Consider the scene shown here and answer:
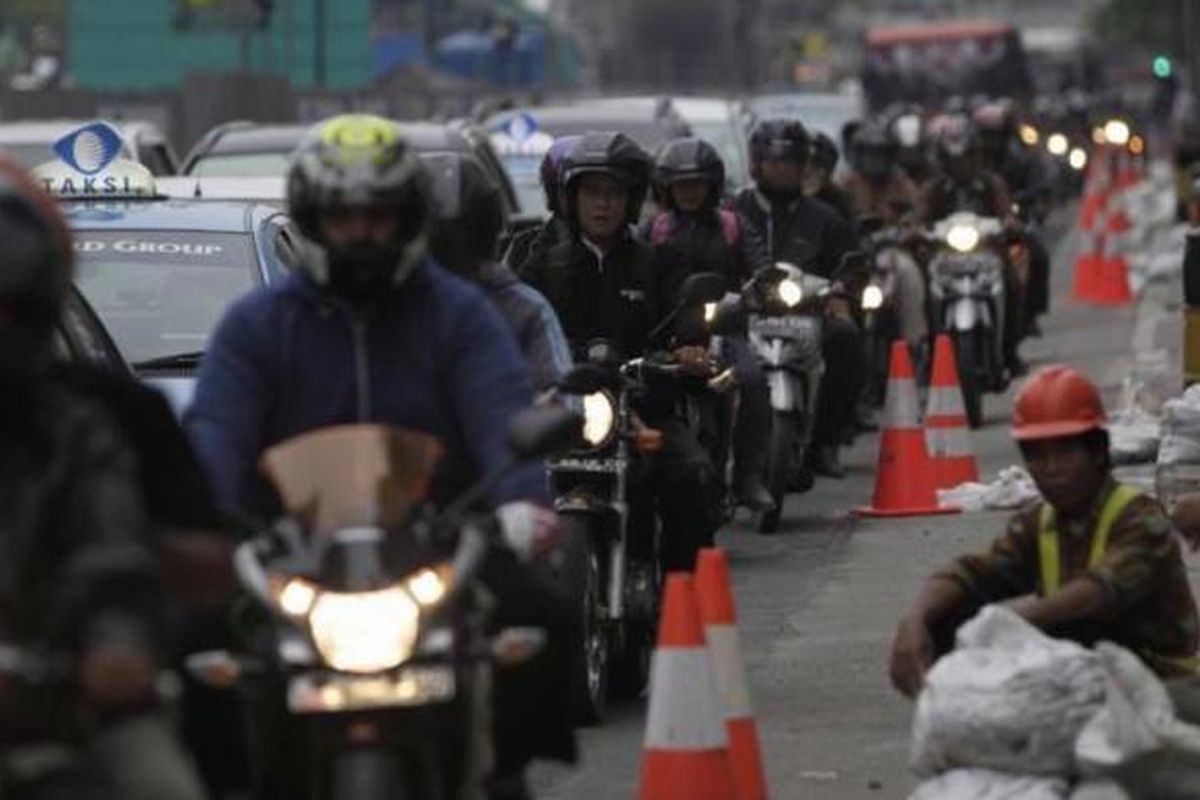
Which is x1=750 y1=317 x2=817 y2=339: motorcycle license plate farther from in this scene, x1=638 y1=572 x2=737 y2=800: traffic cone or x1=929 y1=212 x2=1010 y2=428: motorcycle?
x1=638 y1=572 x2=737 y2=800: traffic cone

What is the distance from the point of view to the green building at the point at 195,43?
229 feet

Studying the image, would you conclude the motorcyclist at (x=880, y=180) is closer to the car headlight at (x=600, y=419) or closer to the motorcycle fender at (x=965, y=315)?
the motorcycle fender at (x=965, y=315)

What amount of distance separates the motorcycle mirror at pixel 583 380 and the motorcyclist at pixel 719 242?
4924 millimetres

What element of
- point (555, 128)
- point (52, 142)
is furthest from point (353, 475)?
point (555, 128)

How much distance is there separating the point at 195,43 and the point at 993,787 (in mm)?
66536

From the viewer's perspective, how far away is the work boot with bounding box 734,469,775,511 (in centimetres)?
1739

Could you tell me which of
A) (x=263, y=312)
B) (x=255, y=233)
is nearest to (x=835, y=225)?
(x=255, y=233)

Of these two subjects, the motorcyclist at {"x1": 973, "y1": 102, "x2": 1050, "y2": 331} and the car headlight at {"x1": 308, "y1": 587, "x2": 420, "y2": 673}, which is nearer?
the car headlight at {"x1": 308, "y1": 587, "x2": 420, "y2": 673}

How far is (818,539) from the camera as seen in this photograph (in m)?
18.1

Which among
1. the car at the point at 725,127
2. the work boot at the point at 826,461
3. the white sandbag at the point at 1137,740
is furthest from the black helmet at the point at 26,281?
the car at the point at 725,127

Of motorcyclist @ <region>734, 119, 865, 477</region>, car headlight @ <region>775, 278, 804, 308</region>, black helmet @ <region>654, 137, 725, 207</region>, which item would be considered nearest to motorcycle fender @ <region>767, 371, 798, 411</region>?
car headlight @ <region>775, 278, 804, 308</region>

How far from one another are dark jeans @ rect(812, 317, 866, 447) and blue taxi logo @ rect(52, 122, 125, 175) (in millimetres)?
3313

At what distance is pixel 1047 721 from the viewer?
29.9 ft

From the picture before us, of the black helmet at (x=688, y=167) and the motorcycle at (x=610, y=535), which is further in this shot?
the black helmet at (x=688, y=167)
